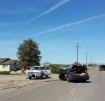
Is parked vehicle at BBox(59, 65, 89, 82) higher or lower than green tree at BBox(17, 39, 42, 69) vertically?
lower

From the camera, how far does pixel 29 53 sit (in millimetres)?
60594

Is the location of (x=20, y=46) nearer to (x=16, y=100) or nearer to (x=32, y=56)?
(x=32, y=56)

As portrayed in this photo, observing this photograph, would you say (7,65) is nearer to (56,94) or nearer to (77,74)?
(77,74)

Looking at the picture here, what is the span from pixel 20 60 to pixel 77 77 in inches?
1463

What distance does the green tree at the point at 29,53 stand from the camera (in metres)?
60.2

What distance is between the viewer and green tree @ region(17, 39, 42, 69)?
60.2 meters

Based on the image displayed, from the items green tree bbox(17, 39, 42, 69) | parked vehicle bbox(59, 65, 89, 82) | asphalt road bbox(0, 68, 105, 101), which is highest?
green tree bbox(17, 39, 42, 69)

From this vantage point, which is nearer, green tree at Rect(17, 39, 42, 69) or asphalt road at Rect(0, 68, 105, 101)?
asphalt road at Rect(0, 68, 105, 101)

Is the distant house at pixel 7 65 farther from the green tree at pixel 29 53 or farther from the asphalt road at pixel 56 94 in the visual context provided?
the asphalt road at pixel 56 94

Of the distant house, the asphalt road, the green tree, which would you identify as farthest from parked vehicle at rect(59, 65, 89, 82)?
the distant house

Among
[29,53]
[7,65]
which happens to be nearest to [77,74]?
[29,53]

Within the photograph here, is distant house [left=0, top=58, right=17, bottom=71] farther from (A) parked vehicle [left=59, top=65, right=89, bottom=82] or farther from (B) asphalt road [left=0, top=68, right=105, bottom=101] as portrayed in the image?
(B) asphalt road [left=0, top=68, right=105, bottom=101]

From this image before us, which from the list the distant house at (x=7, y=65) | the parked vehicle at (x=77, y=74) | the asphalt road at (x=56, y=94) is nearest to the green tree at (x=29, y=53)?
the distant house at (x=7, y=65)

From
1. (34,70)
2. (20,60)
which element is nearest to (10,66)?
(20,60)
